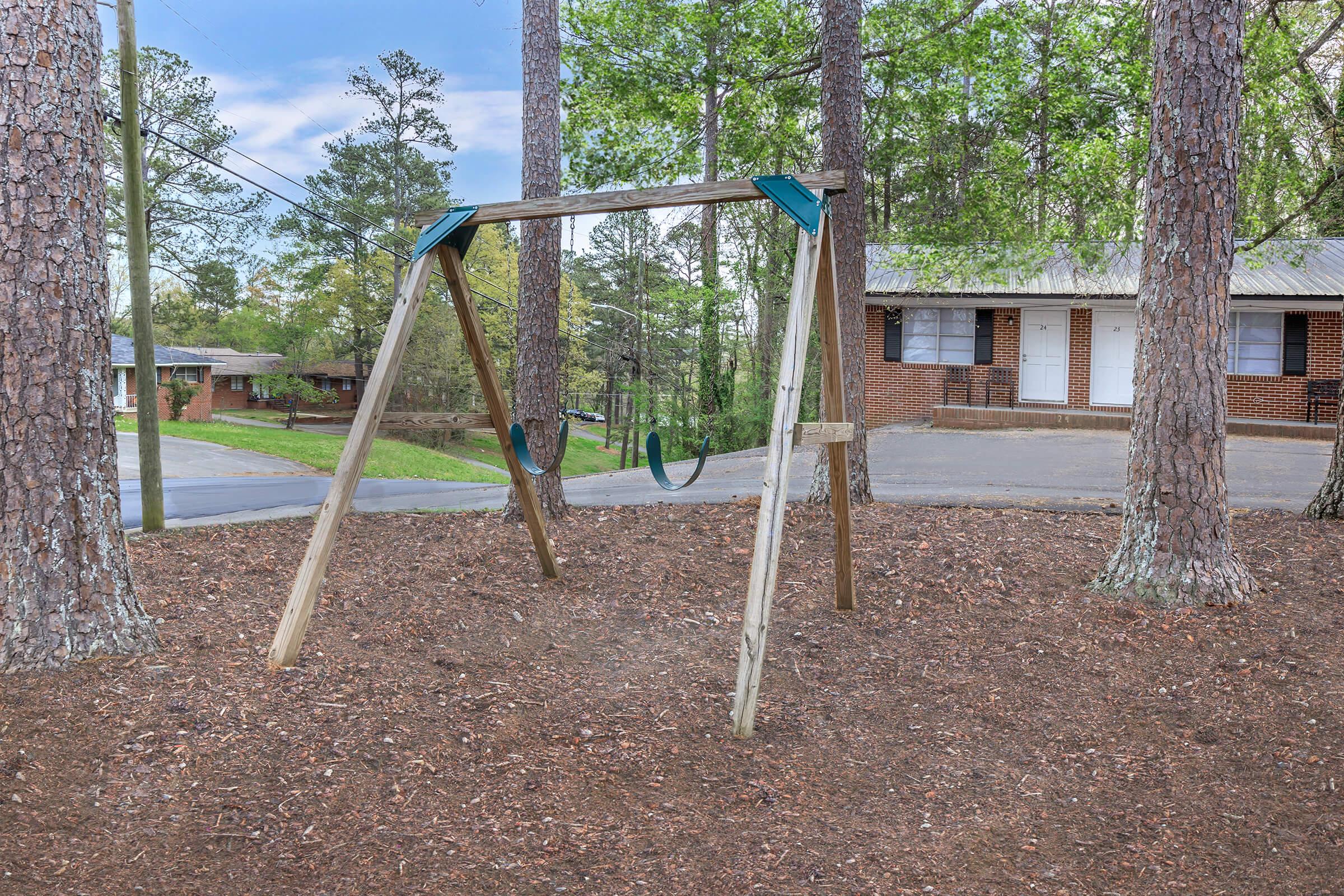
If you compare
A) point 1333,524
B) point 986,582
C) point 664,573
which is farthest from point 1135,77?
point 664,573

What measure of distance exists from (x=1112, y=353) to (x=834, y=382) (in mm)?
17336

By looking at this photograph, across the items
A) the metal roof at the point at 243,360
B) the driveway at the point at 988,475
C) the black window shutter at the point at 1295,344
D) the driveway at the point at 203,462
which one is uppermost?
the metal roof at the point at 243,360

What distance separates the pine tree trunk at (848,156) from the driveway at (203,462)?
43.3 ft

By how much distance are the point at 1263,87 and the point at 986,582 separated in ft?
21.5

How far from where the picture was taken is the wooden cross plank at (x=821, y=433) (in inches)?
150

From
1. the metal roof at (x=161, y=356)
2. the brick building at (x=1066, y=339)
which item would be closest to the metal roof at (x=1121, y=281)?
the brick building at (x=1066, y=339)

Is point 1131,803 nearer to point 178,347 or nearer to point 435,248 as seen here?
point 435,248

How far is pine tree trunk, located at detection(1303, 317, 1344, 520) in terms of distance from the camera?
6344mm

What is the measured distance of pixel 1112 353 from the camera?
19.2 metres

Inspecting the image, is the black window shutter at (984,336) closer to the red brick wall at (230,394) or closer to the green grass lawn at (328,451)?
the green grass lawn at (328,451)

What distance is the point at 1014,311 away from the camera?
19.3 m

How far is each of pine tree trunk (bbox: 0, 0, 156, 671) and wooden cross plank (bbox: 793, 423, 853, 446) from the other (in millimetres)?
2968

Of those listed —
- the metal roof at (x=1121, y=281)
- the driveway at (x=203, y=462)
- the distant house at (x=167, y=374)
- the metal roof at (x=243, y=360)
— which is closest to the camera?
the driveway at (x=203, y=462)

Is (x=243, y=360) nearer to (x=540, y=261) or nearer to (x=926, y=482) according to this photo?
(x=926, y=482)
